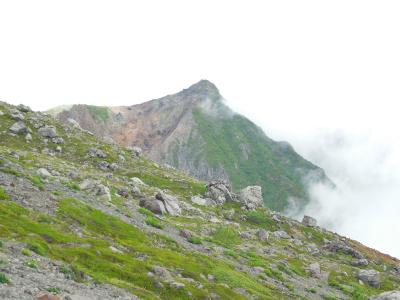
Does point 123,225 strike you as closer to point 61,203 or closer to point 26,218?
point 61,203

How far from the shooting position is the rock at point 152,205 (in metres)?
77.6

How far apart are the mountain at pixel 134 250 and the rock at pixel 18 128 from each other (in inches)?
28.8

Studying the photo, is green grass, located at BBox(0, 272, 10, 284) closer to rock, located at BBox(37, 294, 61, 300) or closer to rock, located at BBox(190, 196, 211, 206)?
rock, located at BBox(37, 294, 61, 300)

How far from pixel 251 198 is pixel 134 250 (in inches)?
4446

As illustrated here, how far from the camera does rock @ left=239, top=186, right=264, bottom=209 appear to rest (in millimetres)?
142400

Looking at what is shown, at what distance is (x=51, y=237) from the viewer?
36844 mm

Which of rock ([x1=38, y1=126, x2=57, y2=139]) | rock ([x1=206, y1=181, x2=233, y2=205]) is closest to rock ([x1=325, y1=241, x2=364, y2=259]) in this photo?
rock ([x1=206, y1=181, x2=233, y2=205])

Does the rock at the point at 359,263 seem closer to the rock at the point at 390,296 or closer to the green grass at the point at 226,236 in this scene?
the green grass at the point at 226,236

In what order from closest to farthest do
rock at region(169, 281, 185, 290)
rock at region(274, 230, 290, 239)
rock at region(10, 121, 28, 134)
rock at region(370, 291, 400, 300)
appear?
rock at region(169, 281, 185, 290), rock at region(370, 291, 400, 300), rock at region(274, 230, 290, 239), rock at region(10, 121, 28, 134)

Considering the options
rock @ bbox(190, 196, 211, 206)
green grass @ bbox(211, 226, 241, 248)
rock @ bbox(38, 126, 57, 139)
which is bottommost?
green grass @ bbox(211, 226, 241, 248)

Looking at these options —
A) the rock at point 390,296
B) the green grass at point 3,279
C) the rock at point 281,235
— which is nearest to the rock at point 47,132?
the rock at point 281,235

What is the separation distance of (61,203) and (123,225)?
26.8ft

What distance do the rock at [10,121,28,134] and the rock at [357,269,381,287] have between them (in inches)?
4062

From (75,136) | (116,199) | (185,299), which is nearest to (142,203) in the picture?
(116,199)
